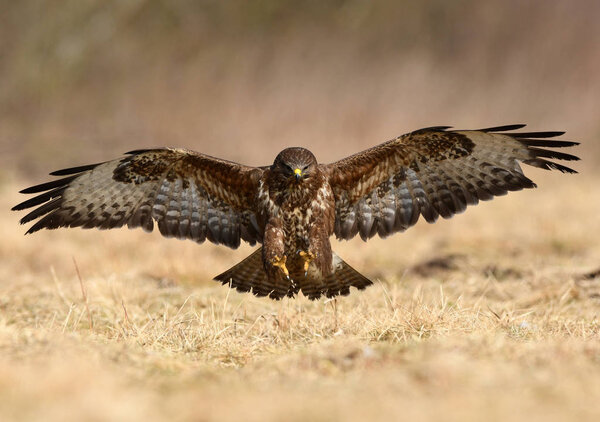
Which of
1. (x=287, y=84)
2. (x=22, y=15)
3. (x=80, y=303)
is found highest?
(x=22, y=15)

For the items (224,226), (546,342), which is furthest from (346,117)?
(546,342)

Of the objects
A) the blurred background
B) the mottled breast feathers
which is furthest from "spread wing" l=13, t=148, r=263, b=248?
the blurred background

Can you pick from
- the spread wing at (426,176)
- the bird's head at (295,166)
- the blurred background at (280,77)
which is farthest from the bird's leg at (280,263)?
the blurred background at (280,77)

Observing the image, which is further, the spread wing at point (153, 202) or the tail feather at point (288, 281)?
the spread wing at point (153, 202)

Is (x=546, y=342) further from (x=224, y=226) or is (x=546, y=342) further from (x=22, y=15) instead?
(x=22, y=15)

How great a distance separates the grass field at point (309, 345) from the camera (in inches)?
137

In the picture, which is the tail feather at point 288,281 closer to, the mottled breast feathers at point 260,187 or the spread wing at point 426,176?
the mottled breast feathers at point 260,187

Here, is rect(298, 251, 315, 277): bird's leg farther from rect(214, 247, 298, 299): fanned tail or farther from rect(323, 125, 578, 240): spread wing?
rect(323, 125, 578, 240): spread wing

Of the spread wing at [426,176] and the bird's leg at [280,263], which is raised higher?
the spread wing at [426,176]

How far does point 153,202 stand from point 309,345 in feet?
7.80

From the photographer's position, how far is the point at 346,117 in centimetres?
3181

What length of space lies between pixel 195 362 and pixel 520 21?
3234cm

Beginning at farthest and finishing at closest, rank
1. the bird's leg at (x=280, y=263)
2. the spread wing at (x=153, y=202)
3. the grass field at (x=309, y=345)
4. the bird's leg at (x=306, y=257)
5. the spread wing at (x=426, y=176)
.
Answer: the spread wing at (x=153, y=202) → the spread wing at (x=426, y=176) → the bird's leg at (x=306, y=257) → the bird's leg at (x=280, y=263) → the grass field at (x=309, y=345)

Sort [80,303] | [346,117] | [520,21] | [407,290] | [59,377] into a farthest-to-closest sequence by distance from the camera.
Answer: [520,21], [346,117], [407,290], [80,303], [59,377]
